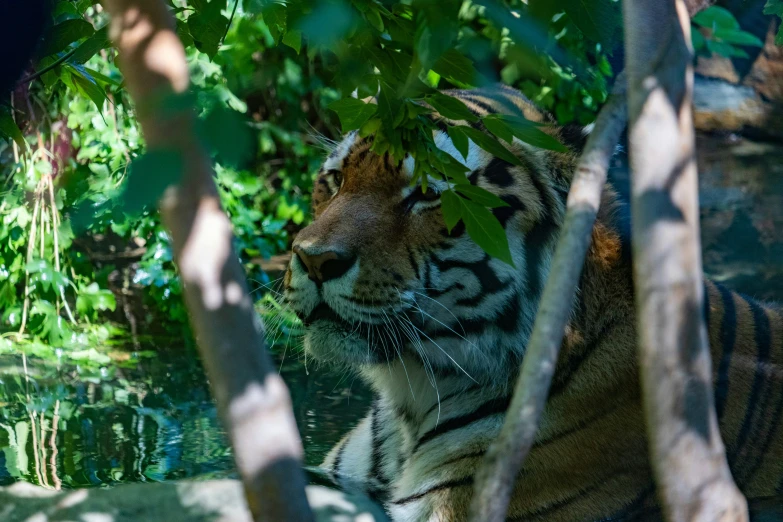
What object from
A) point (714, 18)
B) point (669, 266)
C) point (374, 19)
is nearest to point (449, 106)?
point (374, 19)

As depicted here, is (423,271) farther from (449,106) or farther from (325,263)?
(449,106)

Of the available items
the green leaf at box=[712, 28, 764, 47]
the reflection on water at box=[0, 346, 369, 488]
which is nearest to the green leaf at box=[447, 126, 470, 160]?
the reflection on water at box=[0, 346, 369, 488]

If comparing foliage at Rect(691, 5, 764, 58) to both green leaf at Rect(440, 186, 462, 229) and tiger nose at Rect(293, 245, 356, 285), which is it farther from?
green leaf at Rect(440, 186, 462, 229)

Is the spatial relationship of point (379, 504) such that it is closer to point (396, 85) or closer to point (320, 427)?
point (320, 427)

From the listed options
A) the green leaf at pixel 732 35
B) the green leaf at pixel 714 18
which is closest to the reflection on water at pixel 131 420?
the green leaf at pixel 714 18

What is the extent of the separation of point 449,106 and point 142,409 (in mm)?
2654

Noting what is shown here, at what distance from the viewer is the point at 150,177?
0.93 m

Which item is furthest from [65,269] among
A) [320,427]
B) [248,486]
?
[248,486]

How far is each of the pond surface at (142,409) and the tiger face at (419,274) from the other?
1.45 feet

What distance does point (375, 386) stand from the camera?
2906 mm

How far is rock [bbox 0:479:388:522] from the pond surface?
672mm

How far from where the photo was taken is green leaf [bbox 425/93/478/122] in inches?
63.4

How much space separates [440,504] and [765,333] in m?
1.14

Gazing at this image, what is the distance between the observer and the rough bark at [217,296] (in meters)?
1.01
